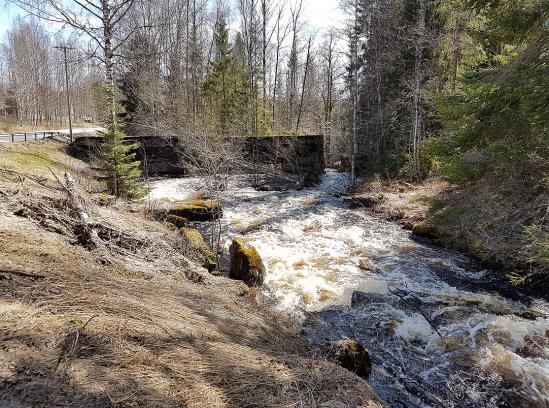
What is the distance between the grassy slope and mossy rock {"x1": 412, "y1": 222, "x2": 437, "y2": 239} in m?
6.97

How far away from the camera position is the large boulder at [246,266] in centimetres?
718

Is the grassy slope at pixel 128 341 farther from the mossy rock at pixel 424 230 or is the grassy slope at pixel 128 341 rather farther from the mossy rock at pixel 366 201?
the mossy rock at pixel 366 201

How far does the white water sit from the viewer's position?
459 cm

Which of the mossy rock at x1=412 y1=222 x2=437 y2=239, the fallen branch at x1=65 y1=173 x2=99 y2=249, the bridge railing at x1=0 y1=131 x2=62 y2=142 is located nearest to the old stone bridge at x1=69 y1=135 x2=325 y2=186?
the bridge railing at x1=0 y1=131 x2=62 y2=142

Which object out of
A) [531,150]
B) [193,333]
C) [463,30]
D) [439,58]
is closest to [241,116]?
[439,58]

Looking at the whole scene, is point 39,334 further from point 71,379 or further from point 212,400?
point 212,400

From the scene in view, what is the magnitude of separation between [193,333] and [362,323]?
3421 millimetres

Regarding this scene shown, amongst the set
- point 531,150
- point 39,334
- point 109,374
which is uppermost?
point 531,150

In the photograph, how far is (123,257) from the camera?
5.02 meters

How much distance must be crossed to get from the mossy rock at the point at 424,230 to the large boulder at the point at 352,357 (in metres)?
6.84

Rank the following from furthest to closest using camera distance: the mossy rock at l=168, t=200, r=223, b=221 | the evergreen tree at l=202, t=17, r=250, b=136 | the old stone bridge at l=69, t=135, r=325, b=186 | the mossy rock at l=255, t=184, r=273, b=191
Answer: the evergreen tree at l=202, t=17, r=250, b=136
the old stone bridge at l=69, t=135, r=325, b=186
the mossy rock at l=255, t=184, r=273, b=191
the mossy rock at l=168, t=200, r=223, b=221

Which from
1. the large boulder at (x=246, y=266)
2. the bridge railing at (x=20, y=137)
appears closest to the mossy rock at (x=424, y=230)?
the large boulder at (x=246, y=266)

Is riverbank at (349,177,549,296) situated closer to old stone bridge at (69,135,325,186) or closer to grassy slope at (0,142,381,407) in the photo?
grassy slope at (0,142,381,407)

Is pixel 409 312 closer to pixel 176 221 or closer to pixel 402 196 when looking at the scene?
pixel 176 221
